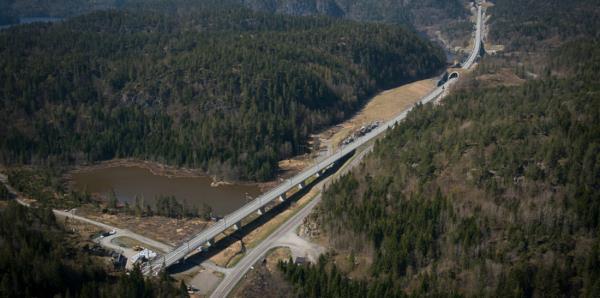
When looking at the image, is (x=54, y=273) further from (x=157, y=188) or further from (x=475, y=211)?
(x=475, y=211)

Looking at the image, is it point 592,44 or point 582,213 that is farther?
point 592,44

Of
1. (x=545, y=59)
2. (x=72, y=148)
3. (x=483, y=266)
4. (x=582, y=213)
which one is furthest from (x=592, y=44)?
(x=72, y=148)

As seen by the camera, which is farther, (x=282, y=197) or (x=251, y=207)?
(x=282, y=197)

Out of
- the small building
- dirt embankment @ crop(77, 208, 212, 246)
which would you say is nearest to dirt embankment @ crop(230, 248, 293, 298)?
the small building

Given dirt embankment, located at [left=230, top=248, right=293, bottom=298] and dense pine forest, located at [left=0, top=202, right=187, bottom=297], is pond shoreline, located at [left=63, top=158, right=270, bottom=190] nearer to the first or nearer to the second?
dirt embankment, located at [left=230, top=248, right=293, bottom=298]

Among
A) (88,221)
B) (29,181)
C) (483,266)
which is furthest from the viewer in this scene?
(29,181)

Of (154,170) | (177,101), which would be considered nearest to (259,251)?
(154,170)

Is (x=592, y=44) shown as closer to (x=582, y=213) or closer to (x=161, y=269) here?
(x=582, y=213)

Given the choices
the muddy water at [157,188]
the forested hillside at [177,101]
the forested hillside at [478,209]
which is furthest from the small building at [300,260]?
the forested hillside at [177,101]
